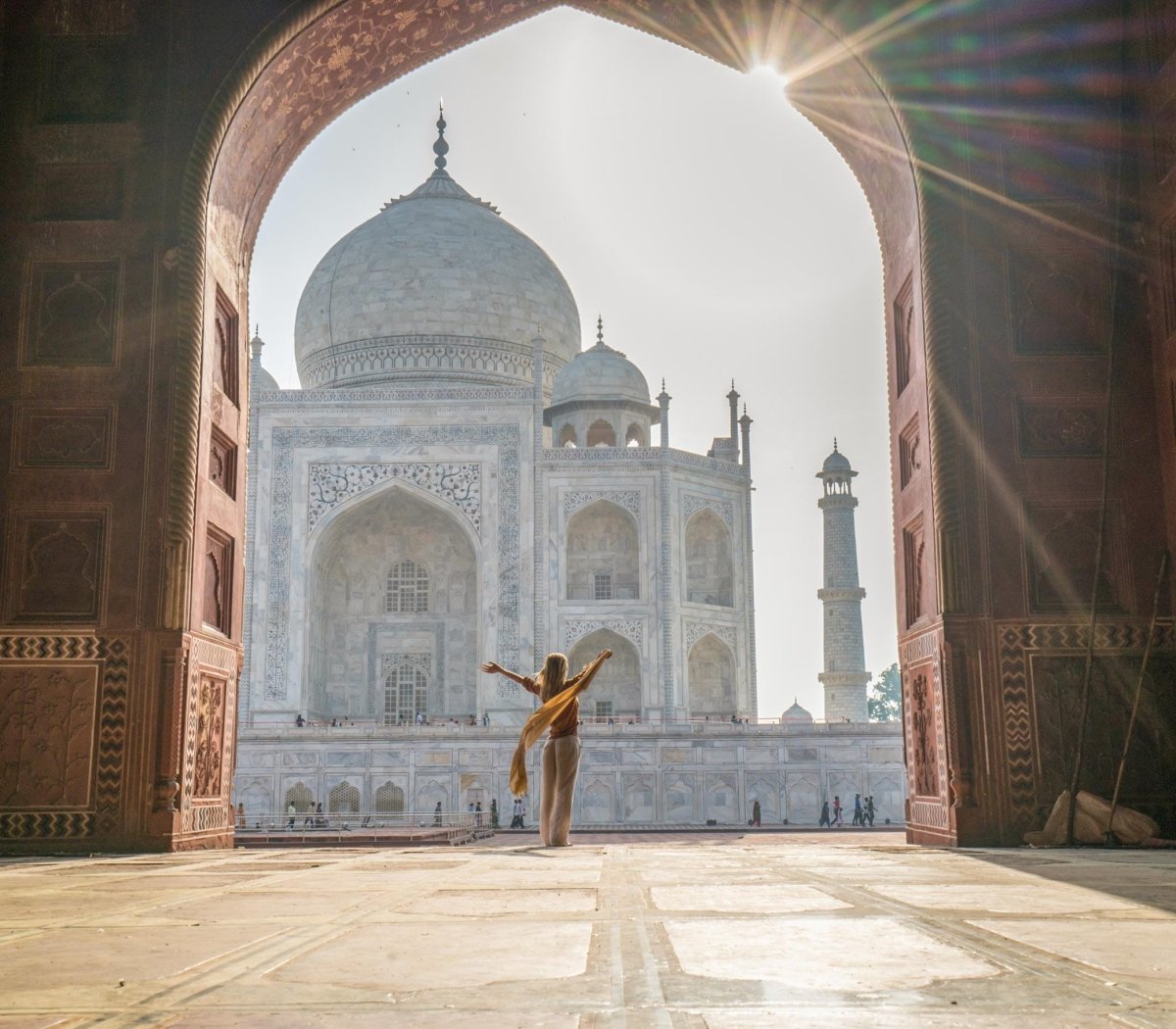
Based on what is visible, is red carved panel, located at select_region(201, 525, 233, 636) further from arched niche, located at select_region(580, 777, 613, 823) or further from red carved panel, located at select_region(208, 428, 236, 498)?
arched niche, located at select_region(580, 777, 613, 823)

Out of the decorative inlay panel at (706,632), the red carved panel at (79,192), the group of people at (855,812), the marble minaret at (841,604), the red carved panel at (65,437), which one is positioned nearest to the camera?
the red carved panel at (65,437)

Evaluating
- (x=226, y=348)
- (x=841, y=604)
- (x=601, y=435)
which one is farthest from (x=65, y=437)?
(x=841, y=604)

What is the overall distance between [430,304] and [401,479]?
495 cm

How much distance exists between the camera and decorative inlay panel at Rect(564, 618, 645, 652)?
Result: 22.0 meters

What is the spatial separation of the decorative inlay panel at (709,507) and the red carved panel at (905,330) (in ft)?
51.8

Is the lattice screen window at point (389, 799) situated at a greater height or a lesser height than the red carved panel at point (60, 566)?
lesser

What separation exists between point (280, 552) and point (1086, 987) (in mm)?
21334

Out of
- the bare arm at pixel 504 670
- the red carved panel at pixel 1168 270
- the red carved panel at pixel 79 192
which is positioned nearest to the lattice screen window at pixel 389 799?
the bare arm at pixel 504 670

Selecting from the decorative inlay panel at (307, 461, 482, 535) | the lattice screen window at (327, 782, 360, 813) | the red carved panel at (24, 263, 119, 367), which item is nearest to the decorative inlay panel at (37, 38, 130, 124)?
the red carved panel at (24, 263, 119, 367)

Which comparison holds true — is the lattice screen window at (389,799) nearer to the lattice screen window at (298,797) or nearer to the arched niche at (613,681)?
the lattice screen window at (298,797)

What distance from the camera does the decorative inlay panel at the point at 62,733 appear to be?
5863mm

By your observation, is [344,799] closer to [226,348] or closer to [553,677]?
[226,348]

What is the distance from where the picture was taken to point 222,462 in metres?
6.99

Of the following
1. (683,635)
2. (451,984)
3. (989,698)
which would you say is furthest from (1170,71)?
(683,635)
